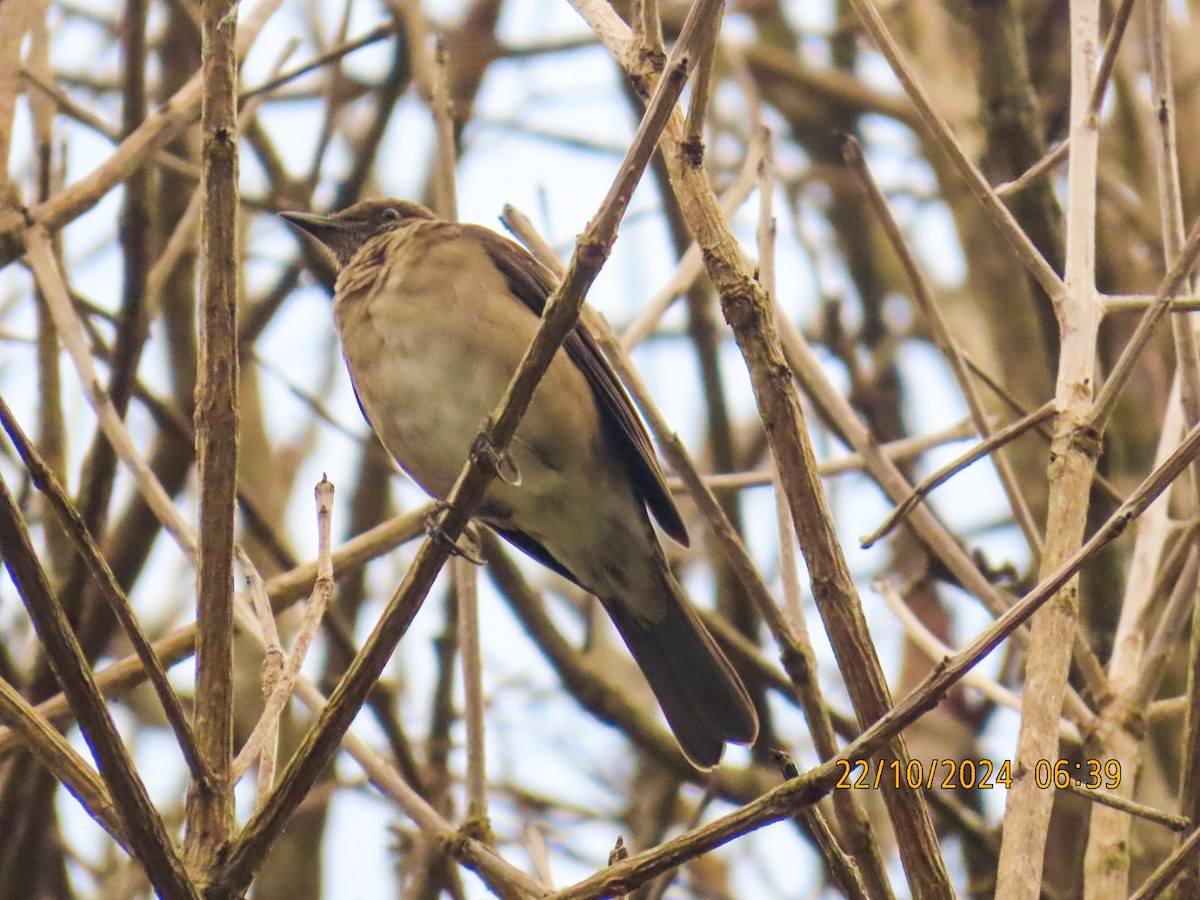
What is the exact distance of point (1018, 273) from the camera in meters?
6.45

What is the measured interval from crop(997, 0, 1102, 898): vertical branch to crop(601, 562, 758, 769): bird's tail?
6.19 feet

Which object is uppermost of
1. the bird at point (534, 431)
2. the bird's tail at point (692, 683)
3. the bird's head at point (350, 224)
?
the bird's head at point (350, 224)

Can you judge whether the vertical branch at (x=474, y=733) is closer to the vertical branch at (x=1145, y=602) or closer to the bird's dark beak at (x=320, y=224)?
the vertical branch at (x=1145, y=602)

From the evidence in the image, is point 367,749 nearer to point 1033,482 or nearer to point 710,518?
point 710,518

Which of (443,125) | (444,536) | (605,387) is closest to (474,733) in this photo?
(444,536)

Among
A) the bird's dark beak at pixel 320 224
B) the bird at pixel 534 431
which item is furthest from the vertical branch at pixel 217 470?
the bird's dark beak at pixel 320 224

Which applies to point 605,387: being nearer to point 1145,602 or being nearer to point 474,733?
point 474,733

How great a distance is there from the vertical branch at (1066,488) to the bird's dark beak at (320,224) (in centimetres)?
305

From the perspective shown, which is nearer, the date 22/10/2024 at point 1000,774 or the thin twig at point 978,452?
the date 22/10/2024 at point 1000,774

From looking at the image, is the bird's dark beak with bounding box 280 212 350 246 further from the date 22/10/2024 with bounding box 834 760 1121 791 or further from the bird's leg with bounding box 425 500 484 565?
the date 22/10/2024 with bounding box 834 760 1121 791

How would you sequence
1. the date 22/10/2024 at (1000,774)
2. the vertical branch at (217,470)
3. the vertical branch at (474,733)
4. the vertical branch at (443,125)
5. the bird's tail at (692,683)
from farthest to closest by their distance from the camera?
the bird's tail at (692,683) < the vertical branch at (443,125) < the vertical branch at (474,733) < the vertical branch at (217,470) < the date 22/10/2024 at (1000,774)

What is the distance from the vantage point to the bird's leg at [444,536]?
8.58 feet

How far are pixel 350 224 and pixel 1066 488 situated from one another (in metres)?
3.42

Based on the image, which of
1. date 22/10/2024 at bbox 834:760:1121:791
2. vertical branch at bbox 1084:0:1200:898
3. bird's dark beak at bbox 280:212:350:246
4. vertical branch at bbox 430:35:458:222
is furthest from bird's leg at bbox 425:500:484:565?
bird's dark beak at bbox 280:212:350:246
